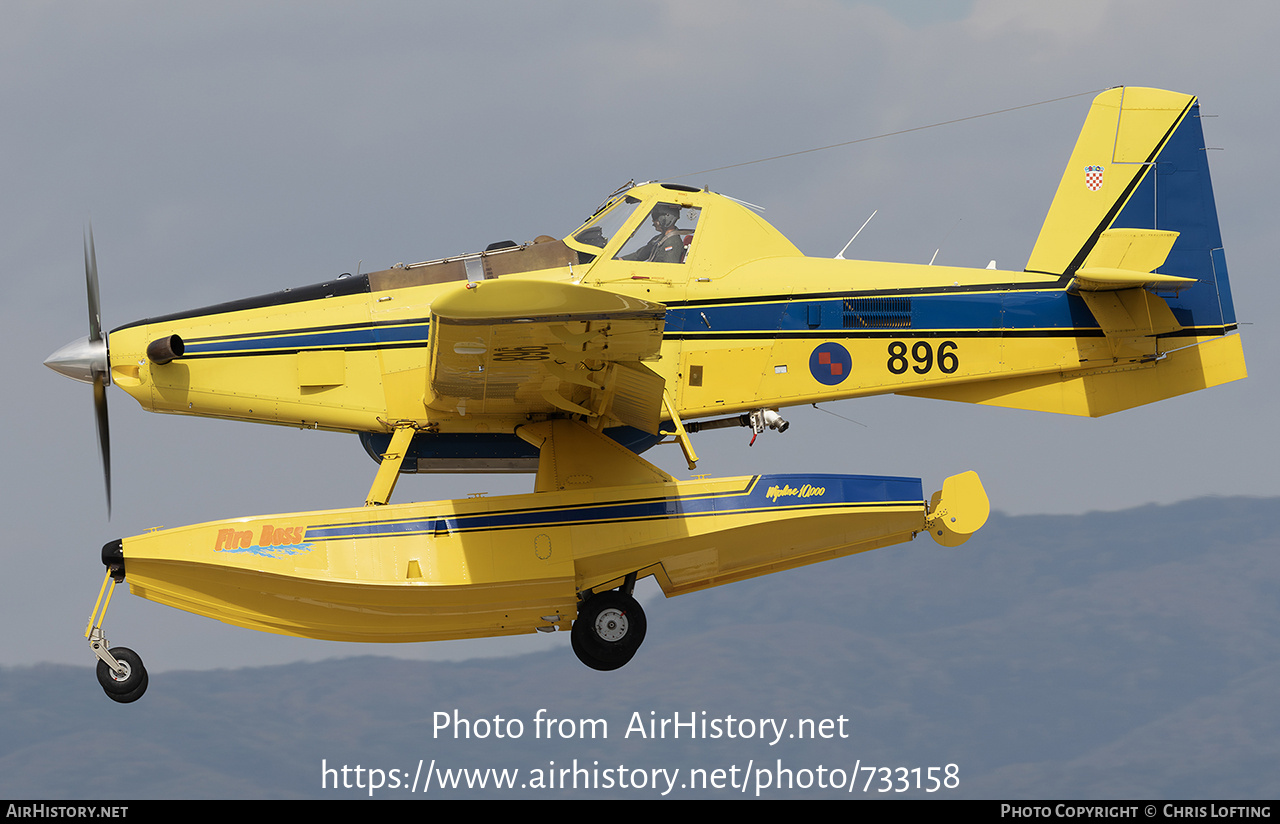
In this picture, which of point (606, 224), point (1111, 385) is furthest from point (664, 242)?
point (1111, 385)

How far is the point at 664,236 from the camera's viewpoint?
15875 millimetres

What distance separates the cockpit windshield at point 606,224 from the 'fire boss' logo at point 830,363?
2.59 metres

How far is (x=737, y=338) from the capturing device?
623 inches

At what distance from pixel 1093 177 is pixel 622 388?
6741 millimetres

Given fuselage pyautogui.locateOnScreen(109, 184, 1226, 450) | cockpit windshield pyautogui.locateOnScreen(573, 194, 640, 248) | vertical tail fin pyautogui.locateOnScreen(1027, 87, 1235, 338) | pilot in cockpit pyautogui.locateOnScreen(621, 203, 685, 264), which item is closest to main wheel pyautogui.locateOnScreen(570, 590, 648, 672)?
fuselage pyautogui.locateOnScreen(109, 184, 1226, 450)

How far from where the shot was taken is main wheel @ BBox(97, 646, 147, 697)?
14.7m

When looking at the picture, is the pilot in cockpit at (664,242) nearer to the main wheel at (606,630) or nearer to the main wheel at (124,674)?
the main wheel at (606,630)

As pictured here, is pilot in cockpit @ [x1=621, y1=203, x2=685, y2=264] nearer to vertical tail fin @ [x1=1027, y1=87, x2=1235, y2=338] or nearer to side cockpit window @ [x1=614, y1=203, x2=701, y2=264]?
side cockpit window @ [x1=614, y1=203, x2=701, y2=264]

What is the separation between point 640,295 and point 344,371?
3.28 m

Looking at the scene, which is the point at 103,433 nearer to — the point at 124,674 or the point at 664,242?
the point at 124,674

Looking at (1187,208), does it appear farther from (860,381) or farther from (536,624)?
(536,624)

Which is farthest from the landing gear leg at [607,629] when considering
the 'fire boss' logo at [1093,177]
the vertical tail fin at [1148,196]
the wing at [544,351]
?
the 'fire boss' logo at [1093,177]
